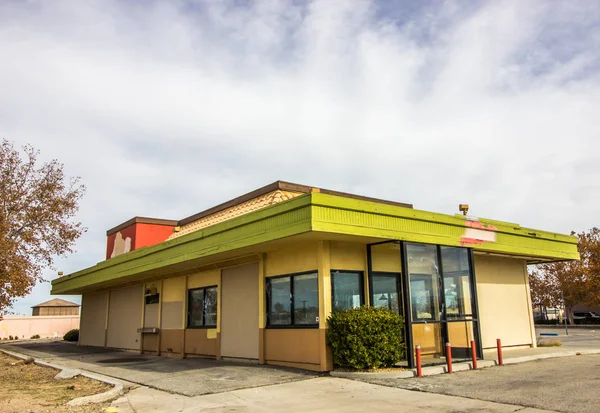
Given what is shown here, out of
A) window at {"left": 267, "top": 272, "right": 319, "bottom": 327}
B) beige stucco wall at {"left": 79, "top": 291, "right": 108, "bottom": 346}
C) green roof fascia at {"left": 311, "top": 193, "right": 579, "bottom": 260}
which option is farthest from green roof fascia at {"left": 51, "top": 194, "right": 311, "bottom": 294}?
beige stucco wall at {"left": 79, "top": 291, "right": 108, "bottom": 346}

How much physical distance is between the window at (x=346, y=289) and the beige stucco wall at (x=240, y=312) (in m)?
3.37

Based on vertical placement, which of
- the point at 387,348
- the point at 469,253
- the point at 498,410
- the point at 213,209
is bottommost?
the point at 498,410

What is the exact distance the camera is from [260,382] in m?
11.5

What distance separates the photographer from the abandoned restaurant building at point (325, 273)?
41.6 feet

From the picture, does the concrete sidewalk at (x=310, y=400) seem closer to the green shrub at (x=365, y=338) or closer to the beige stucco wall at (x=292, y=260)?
the green shrub at (x=365, y=338)

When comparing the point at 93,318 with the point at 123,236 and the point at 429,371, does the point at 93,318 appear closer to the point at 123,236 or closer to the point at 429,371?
the point at 123,236

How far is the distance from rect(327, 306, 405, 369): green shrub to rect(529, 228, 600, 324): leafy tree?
4039 centimetres

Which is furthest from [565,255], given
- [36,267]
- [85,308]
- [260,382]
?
[85,308]

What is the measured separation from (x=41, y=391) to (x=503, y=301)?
1467cm

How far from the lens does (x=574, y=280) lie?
1983 inches

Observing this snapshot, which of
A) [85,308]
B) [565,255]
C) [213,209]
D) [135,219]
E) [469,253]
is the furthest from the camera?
[85,308]

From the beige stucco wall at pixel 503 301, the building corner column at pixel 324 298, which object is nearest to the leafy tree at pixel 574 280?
the beige stucco wall at pixel 503 301

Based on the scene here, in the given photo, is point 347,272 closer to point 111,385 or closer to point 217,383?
point 217,383

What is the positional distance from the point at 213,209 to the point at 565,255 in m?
13.7
